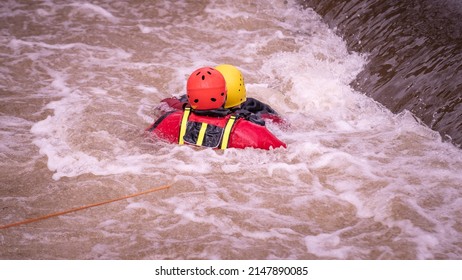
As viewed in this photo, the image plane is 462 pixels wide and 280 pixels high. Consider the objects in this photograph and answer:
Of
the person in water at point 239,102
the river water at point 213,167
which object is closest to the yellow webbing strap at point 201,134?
the river water at point 213,167

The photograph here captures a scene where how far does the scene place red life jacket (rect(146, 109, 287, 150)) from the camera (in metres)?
5.18

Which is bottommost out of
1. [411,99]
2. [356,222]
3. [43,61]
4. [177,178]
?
[43,61]

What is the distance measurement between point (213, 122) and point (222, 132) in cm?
13

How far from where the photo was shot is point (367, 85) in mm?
7039

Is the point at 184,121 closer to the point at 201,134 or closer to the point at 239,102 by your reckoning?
the point at 201,134

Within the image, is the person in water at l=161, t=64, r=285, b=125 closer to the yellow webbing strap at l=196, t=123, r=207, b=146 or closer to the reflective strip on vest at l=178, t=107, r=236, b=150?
the reflective strip on vest at l=178, t=107, r=236, b=150

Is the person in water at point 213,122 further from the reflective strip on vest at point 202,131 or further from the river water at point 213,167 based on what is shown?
the river water at point 213,167

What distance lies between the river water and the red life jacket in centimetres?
10

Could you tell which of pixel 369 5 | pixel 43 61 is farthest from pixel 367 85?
pixel 43 61

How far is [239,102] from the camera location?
18.0 feet

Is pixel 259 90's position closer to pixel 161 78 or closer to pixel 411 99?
pixel 161 78

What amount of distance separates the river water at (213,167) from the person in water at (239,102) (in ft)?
0.84

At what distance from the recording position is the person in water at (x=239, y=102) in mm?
5328

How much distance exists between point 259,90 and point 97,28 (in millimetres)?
3311
